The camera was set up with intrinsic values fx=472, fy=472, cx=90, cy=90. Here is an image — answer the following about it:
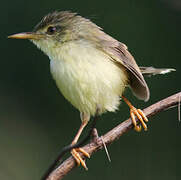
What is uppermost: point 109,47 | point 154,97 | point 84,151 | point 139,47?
point 109,47

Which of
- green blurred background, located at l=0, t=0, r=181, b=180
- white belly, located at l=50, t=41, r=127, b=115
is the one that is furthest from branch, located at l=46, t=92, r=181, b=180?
green blurred background, located at l=0, t=0, r=181, b=180

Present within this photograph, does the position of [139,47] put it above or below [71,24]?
below

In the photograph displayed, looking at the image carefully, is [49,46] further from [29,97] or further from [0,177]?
[29,97]

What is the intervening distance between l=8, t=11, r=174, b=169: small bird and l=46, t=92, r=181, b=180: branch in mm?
206

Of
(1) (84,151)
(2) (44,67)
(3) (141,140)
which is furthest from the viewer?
(2) (44,67)

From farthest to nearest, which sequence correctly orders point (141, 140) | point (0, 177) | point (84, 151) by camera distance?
1. point (141, 140)
2. point (0, 177)
3. point (84, 151)

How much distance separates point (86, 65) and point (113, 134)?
2.68 ft

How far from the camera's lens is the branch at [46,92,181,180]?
346 centimetres

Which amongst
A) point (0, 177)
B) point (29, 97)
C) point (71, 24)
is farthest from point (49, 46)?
point (29, 97)

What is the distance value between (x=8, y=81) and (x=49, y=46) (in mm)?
3448

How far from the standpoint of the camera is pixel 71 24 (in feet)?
15.1

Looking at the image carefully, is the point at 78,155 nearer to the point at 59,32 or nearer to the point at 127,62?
the point at 127,62

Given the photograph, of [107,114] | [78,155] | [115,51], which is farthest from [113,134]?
[107,114]

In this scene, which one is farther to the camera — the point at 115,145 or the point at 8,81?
the point at 8,81
